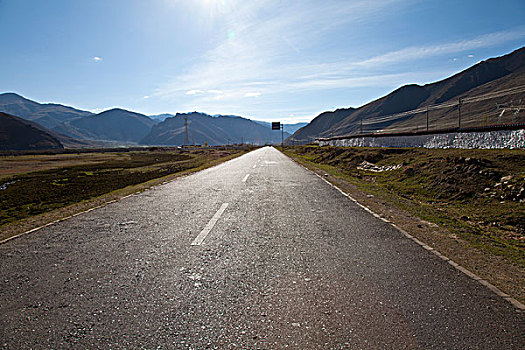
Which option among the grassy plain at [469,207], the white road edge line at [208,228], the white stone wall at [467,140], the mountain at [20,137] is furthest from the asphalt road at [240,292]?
the mountain at [20,137]

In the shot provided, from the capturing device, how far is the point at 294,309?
2982 millimetres

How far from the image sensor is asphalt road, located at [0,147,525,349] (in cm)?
256

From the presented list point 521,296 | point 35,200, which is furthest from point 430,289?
A: point 35,200

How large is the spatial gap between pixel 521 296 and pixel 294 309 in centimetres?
267

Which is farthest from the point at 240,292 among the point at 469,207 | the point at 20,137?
the point at 20,137

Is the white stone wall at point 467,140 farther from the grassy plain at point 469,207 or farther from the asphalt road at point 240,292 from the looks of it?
the asphalt road at point 240,292

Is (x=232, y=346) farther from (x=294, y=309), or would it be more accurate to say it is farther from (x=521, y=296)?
(x=521, y=296)

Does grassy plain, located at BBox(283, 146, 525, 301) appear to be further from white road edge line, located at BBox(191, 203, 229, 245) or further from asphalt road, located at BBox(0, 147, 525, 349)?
white road edge line, located at BBox(191, 203, 229, 245)

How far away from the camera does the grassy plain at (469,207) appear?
14.7ft

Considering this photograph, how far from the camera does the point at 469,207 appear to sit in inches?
317

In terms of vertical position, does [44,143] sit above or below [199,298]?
above

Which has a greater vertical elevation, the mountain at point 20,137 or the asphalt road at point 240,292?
the mountain at point 20,137

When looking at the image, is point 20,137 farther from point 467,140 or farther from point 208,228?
Result: point 467,140

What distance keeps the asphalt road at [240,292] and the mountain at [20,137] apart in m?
155
